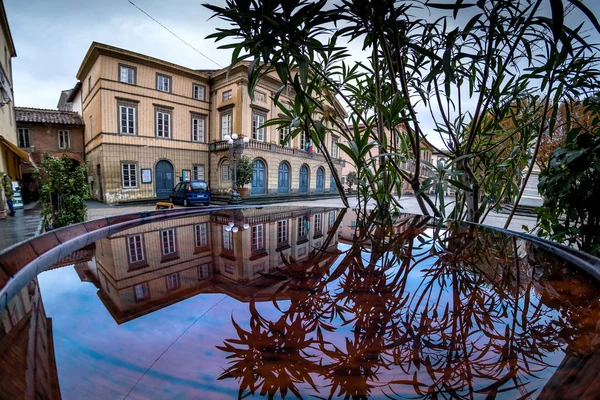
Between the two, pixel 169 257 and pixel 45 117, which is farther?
pixel 45 117

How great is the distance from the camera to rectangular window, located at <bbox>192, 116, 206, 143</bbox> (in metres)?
12.6

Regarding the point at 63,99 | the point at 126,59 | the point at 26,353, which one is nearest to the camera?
the point at 26,353

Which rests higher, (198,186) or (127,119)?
(127,119)

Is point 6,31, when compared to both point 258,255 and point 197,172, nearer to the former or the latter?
point 197,172

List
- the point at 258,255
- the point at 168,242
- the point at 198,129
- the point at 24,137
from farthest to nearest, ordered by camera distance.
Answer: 1. the point at 198,129
2. the point at 24,137
3. the point at 168,242
4. the point at 258,255

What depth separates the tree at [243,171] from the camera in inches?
463

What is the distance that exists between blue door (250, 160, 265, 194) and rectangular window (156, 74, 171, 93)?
5.11m

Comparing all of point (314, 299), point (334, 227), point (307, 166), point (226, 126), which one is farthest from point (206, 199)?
point (314, 299)

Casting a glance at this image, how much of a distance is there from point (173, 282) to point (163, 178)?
41.7 feet

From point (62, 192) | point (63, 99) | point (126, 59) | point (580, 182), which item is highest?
point (63, 99)

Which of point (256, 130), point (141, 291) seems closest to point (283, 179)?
point (256, 130)

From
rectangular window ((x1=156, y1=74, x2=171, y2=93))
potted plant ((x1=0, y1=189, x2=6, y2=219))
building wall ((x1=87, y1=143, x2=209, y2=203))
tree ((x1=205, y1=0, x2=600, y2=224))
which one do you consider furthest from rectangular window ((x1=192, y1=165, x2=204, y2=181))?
tree ((x1=205, y1=0, x2=600, y2=224))

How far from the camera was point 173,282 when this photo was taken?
0.50m

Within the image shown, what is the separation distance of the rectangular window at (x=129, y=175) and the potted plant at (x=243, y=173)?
4266 millimetres
